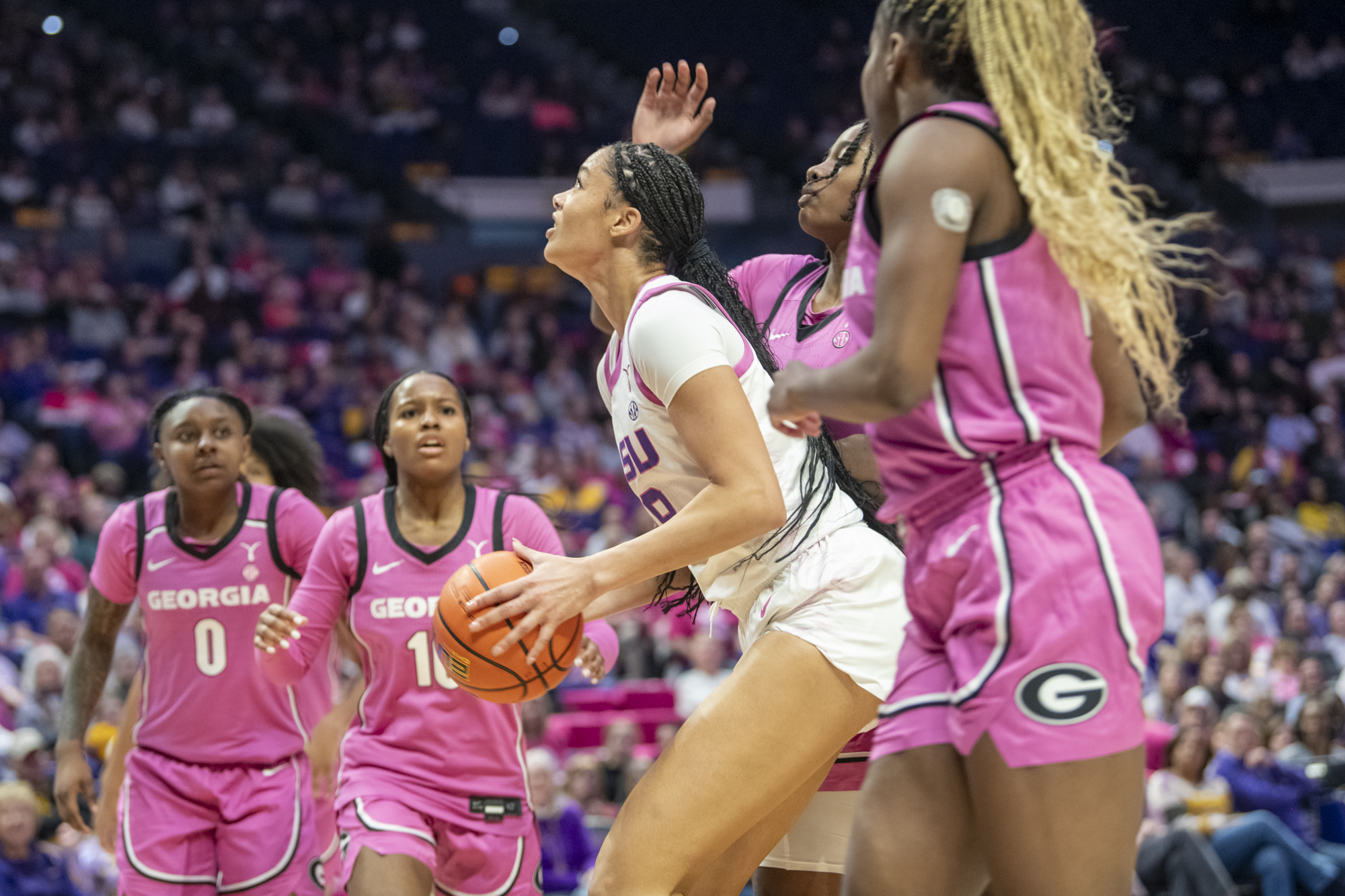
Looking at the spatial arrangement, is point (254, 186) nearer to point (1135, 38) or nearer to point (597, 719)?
point (597, 719)

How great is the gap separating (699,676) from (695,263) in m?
6.89

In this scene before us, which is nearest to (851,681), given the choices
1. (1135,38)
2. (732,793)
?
(732,793)

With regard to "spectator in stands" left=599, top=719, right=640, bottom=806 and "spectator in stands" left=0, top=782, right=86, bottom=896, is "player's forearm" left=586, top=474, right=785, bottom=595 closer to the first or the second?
"spectator in stands" left=0, top=782, right=86, bottom=896

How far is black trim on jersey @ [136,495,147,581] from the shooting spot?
14.3 ft

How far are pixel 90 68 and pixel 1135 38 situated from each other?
15.5 m

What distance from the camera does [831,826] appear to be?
327 cm

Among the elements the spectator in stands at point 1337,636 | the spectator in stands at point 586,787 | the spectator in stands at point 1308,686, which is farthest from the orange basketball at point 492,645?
the spectator in stands at point 1337,636

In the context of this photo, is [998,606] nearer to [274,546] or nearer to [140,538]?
[274,546]

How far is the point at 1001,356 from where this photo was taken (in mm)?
2096

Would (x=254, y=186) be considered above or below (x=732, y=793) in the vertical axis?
above

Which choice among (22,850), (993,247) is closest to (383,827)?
(993,247)

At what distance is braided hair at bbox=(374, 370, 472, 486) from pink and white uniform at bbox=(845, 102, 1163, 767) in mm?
2185

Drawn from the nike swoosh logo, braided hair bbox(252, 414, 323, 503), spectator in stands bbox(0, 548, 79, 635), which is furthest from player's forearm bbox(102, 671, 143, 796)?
spectator in stands bbox(0, 548, 79, 635)

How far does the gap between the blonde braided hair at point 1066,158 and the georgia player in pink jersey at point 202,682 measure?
2873mm
